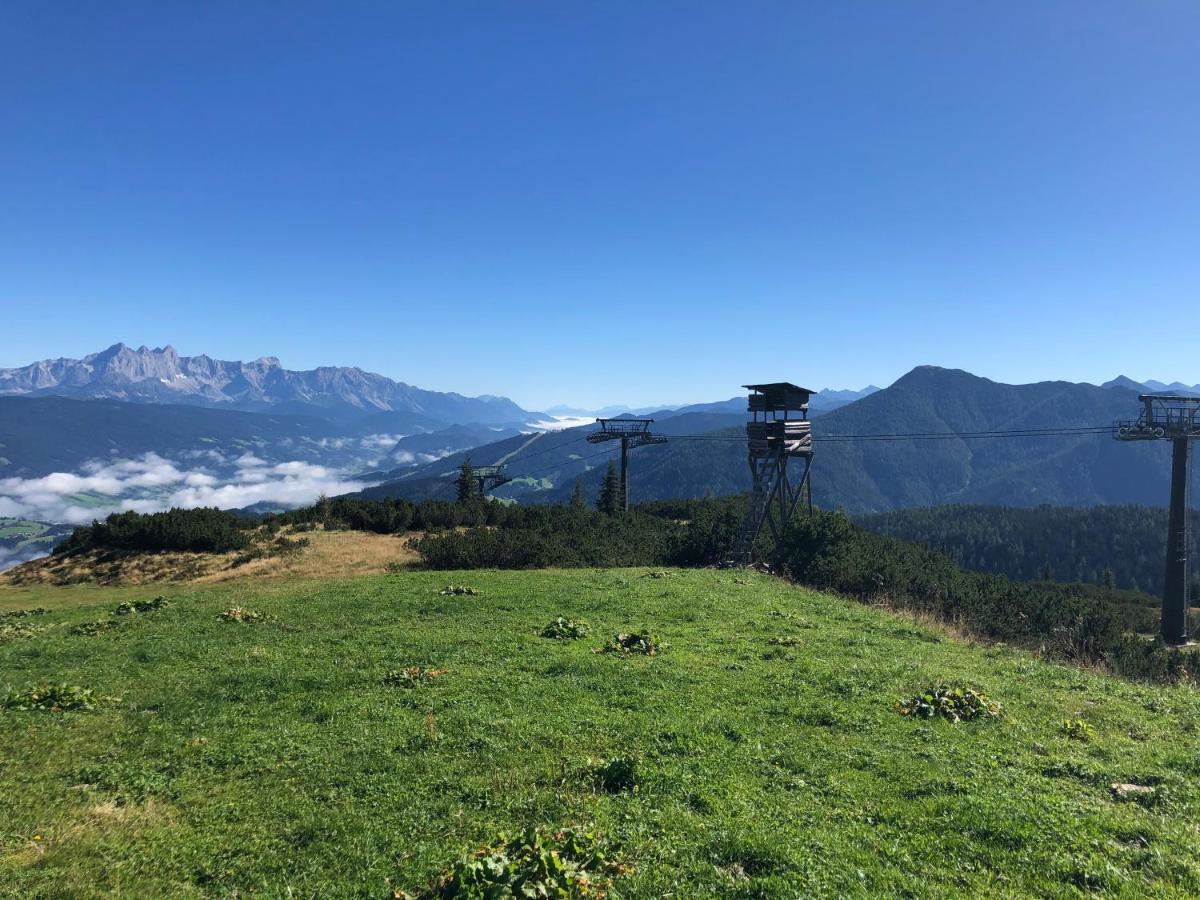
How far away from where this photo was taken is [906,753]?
35.8 ft

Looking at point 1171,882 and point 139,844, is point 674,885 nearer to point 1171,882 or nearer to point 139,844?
point 1171,882

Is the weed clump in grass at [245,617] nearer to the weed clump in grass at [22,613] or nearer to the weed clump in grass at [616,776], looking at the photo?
the weed clump in grass at [22,613]

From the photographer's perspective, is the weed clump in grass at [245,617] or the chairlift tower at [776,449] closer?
the weed clump in grass at [245,617]

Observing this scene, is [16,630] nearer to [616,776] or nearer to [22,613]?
[22,613]

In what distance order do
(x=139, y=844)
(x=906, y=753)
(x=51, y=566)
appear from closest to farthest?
1. (x=139, y=844)
2. (x=906, y=753)
3. (x=51, y=566)

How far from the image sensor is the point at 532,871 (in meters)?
7.11

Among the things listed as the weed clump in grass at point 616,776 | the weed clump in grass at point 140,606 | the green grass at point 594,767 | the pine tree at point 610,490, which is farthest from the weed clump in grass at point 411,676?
the pine tree at point 610,490

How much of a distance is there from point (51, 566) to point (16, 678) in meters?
26.9

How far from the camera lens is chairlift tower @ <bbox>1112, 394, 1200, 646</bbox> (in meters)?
45.6

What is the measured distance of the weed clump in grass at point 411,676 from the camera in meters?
15.2

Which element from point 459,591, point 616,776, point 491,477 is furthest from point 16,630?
point 491,477

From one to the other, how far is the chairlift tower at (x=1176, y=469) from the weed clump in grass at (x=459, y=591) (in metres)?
49.7

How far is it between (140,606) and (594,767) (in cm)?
2469

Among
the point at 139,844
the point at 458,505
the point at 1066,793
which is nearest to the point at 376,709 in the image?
the point at 139,844
